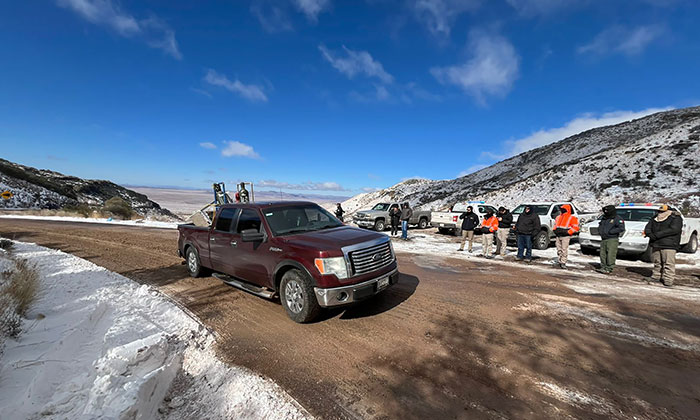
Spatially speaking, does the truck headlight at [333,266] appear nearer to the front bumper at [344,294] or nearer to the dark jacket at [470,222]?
the front bumper at [344,294]

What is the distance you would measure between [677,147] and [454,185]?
18511 millimetres

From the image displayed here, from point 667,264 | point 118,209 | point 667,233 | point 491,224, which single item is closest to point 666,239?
point 667,233

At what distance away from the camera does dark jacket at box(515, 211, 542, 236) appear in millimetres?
8367

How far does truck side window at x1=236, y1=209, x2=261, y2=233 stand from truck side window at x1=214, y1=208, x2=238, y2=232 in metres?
0.32

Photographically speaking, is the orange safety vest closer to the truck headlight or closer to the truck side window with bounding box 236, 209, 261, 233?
the truck headlight

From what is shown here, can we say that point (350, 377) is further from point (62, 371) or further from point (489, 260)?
point (489, 260)

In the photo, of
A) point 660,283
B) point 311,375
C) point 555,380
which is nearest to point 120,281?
point 311,375

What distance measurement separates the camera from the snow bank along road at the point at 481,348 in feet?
8.40

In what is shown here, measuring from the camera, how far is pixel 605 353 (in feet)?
10.8

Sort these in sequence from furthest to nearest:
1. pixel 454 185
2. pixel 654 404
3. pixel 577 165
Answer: pixel 454 185
pixel 577 165
pixel 654 404

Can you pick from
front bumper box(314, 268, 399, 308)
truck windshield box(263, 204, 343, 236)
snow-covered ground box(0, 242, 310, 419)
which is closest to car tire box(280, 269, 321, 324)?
front bumper box(314, 268, 399, 308)

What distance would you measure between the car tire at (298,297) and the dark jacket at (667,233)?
23.9 feet

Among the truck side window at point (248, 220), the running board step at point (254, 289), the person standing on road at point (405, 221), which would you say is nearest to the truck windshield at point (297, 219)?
the truck side window at point (248, 220)

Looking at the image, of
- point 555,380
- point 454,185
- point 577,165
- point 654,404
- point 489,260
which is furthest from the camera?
point 454,185
